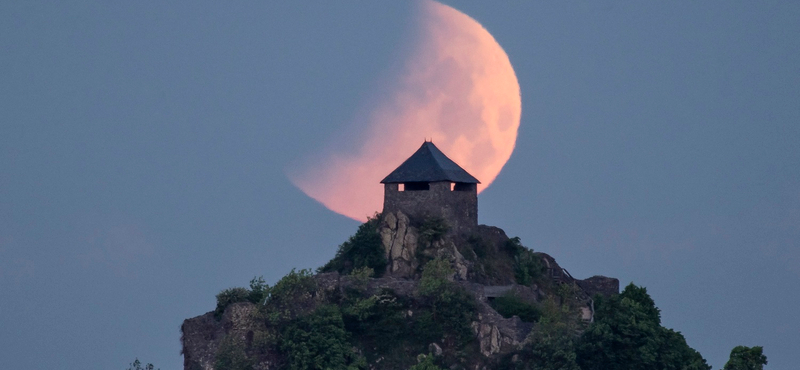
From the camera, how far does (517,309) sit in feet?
245

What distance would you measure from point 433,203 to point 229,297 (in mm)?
11451

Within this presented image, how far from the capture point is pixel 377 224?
3100 inches

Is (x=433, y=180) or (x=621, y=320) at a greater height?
(x=433, y=180)

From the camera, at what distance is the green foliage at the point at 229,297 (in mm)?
72750

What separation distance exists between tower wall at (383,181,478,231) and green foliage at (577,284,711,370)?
388 inches

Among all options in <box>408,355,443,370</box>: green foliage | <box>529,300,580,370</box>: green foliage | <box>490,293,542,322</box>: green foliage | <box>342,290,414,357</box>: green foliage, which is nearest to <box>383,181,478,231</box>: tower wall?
<box>490,293,542,322</box>: green foliage

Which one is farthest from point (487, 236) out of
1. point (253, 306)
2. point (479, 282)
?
point (253, 306)

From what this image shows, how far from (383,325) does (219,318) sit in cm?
710

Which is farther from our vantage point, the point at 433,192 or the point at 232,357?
the point at 433,192

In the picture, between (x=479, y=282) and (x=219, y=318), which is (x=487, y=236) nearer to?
(x=479, y=282)

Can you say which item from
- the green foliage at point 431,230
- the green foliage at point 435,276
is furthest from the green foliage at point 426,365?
the green foliage at point 431,230

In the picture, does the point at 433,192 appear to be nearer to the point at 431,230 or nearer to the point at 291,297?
the point at 431,230

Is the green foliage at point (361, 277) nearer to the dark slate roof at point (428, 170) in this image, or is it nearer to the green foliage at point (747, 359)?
the dark slate roof at point (428, 170)

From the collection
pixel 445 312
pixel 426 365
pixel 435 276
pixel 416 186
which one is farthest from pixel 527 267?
pixel 426 365
